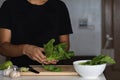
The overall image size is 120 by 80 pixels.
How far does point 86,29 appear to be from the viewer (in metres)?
3.30

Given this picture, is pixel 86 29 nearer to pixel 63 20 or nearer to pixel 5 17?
pixel 63 20

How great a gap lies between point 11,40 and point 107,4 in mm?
1885

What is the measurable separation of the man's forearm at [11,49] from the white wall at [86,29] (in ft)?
5.54

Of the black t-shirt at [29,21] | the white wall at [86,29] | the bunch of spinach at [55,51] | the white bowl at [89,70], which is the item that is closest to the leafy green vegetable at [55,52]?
the bunch of spinach at [55,51]

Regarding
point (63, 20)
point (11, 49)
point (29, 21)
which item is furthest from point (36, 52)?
point (63, 20)

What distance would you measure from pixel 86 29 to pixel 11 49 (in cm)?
181

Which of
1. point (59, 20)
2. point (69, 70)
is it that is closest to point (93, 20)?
point (59, 20)

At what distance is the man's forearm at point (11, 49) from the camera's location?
1.53m

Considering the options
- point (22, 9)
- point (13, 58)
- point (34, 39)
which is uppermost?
point (22, 9)

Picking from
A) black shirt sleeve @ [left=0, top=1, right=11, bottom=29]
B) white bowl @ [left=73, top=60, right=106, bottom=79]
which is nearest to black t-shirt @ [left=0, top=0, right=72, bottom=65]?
black shirt sleeve @ [left=0, top=1, right=11, bottom=29]

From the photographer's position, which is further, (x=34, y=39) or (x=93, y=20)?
(x=93, y=20)

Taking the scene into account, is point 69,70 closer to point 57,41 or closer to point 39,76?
point 39,76

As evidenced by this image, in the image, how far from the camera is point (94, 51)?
10.9 ft

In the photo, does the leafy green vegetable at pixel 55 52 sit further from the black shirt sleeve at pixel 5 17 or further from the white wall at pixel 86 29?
the white wall at pixel 86 29
